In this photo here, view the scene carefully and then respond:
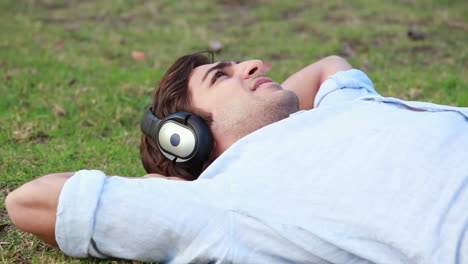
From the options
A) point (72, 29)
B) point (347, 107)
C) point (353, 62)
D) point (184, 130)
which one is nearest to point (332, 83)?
point (347, 107)

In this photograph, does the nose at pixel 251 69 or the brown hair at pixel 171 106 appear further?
the nose at pixel 251 69

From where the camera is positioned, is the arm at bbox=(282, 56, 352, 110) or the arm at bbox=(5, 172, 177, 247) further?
the arm at bbox=(282, 56, 352, 110)

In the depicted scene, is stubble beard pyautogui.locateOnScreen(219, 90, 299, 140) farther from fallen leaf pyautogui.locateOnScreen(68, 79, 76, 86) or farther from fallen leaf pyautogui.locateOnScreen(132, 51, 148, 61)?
fallen leaf pyautogui.locateOnScreen(132, 51, 148, 61)

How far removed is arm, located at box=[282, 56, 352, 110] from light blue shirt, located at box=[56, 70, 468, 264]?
3.94 ft

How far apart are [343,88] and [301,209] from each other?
1.24m

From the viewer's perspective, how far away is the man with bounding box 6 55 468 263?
2.12 meters

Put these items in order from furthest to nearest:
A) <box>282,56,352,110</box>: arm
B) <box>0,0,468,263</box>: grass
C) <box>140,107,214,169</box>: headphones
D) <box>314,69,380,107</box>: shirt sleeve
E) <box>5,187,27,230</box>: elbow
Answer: <box>0,0,468,263</box>: grass → <box>282,56,352,110</box>: arm → <box>314,69,380,107</box>: shirt sleeve → <box>140,107,214,169</box>: headphones → <box>5,187,27,230</box>: elbow

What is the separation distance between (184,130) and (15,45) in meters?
4.43

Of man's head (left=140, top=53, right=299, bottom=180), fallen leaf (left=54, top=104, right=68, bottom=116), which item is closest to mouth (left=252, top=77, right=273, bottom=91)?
man's head (left=140, top=53, right=299, bottom=180)

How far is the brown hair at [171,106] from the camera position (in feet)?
8.91

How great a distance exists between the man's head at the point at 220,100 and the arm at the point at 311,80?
2.16 ft

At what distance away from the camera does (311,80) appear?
11.7 ft

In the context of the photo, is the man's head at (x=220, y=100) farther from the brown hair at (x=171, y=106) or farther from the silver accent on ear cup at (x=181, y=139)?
the silver accent on ear cup at (x=181, y=139)

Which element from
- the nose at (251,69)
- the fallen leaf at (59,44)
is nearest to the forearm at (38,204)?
the nose at (251,69)
